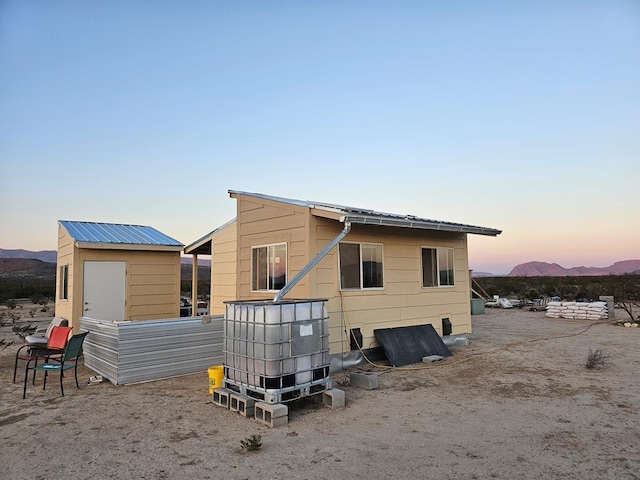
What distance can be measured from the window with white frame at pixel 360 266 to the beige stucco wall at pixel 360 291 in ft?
0.43

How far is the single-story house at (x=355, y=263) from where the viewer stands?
7926 millimetres

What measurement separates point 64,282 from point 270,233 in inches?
250

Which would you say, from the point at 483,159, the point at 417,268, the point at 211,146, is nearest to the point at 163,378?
the point at 417,268

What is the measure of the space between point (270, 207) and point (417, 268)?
3.71m

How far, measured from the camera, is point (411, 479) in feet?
11.9

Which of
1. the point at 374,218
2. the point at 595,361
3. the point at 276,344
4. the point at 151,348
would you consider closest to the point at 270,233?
the point at 374,218

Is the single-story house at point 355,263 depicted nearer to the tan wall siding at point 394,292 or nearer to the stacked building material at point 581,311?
the tan wall siding at point 394,292

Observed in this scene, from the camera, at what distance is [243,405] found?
5492 millimetres

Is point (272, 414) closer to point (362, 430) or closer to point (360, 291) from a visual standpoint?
point (362, 430)

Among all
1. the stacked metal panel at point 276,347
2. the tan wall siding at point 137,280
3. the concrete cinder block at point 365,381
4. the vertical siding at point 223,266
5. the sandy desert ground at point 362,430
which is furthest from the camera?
the vertical siding at point 223,266

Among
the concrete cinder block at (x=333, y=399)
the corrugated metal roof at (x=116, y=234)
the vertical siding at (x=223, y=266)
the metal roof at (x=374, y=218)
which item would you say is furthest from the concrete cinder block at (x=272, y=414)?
the corrugated metal roof at (x=116, y=234)

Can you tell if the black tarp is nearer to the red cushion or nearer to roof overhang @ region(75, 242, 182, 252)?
the red cushion

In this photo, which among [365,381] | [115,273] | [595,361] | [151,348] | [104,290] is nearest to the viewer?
[365,381]

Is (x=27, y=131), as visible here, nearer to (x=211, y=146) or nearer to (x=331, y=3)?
(x=211, y=146)
